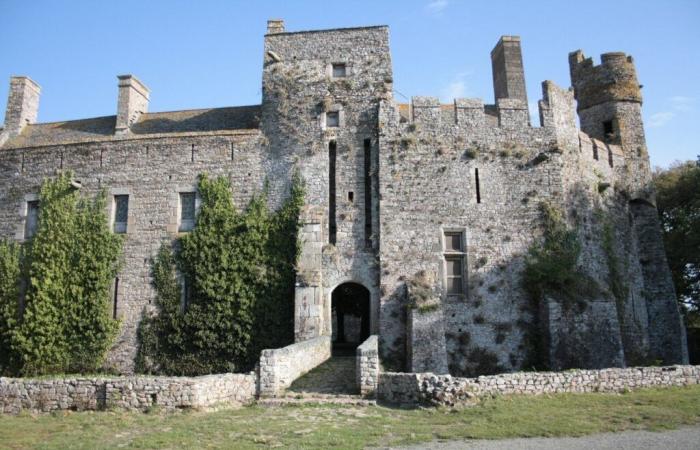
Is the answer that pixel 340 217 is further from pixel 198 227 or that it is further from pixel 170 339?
pixel 170 339

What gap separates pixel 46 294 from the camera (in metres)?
21.2

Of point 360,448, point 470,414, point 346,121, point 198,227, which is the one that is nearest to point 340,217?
point 346,121

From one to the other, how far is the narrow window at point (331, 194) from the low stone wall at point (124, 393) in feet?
25.2

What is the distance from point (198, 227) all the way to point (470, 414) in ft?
42.1

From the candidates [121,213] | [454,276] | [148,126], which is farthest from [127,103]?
[454,276]

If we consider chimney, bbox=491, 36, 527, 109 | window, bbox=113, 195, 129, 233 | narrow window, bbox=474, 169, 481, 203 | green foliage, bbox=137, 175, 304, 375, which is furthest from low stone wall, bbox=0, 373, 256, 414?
chimney, bbox=491, 36, 527, 109

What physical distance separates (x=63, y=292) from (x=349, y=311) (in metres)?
15.9

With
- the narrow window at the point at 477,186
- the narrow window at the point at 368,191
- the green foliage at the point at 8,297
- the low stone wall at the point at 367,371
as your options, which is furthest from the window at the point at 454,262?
the green foliage at the point at 8,297

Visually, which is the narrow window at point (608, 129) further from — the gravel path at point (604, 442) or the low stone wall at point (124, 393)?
the low stone wall at point (124, 393)

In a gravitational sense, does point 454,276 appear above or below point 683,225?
below

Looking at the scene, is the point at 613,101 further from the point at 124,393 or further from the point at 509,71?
the point at 124,393

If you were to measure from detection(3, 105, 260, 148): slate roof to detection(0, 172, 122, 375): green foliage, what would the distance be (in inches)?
140

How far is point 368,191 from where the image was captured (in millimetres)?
21109

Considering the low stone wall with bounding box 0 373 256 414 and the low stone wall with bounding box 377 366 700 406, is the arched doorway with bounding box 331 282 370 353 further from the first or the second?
the low stone wall with bounding box 0 373 256 414
